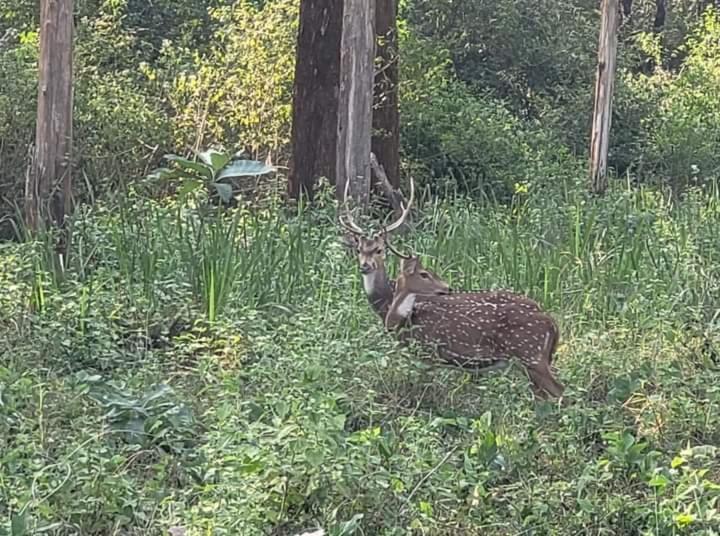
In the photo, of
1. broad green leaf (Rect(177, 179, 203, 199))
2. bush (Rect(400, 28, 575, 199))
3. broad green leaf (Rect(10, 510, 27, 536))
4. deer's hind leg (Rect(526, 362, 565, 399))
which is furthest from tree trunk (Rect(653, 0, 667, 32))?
broad green leaf (Rect(10, 510, 27, 536))

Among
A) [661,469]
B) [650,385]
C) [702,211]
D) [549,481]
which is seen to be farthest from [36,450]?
[702,211]

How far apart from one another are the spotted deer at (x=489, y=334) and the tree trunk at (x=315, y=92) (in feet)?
18.3

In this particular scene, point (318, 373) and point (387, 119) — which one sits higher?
point (387, 119)

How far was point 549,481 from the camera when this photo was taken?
4543 mm

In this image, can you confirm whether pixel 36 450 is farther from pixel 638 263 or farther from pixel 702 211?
pixel 702 211

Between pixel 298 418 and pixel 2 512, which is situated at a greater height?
pixel 298 418

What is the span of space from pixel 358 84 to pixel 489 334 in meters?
3.95

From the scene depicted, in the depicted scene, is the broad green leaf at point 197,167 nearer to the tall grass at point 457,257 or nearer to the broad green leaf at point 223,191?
the broad green leaf at point 223,191

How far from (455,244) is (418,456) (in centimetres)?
356

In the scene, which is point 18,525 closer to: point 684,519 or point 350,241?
point 684,519

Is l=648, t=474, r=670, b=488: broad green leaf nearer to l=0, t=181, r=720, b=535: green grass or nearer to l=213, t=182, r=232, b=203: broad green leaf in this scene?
l=0, t=181, r=720, b=535: green grass

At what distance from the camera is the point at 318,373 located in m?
5.40

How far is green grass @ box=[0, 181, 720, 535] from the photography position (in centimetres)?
415

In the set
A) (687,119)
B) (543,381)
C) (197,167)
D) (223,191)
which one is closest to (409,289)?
(543,381)
